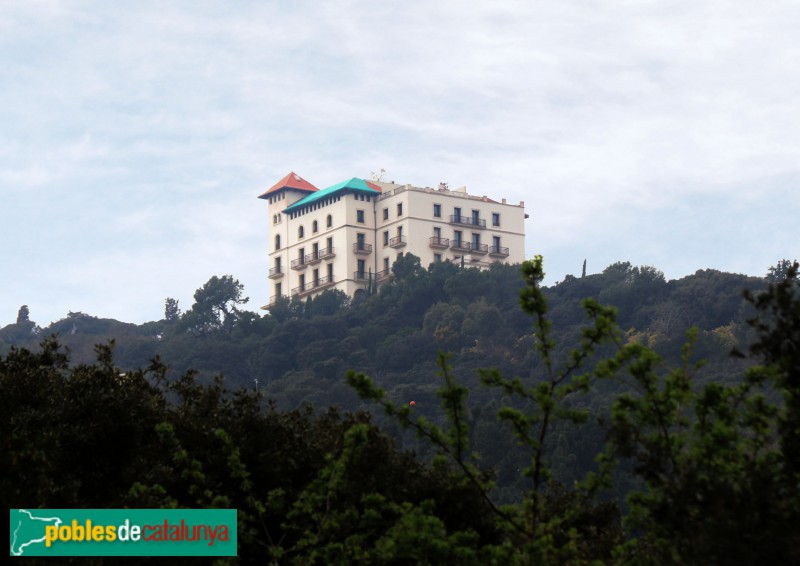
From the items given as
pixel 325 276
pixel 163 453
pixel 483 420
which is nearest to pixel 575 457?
pixel 483 420

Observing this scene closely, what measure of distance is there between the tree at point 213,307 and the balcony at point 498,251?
2212 centimetres

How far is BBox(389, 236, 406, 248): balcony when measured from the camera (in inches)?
4407

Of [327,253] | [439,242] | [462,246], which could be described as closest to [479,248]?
[462,246]

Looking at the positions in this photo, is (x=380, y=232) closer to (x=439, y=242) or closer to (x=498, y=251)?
(x=439, y=242)

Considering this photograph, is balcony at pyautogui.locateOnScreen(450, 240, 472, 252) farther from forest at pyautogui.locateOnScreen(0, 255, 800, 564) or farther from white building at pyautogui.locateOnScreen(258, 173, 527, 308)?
forest at pyautogui.locateOnScreen(0, 255, 800, 564)

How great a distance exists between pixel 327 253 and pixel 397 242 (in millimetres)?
6222

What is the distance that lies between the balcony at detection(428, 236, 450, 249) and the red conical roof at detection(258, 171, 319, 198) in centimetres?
1389

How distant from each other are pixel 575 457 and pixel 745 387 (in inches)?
2368

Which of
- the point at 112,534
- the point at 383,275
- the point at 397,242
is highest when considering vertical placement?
the point at 397,242

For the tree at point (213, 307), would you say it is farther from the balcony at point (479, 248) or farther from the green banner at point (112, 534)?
the green banner at point (112, 534)

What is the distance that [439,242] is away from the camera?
113938 mm

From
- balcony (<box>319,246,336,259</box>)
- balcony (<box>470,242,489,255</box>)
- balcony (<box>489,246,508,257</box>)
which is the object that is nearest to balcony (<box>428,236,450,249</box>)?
balcony (<box>470,242,489,255</box>)

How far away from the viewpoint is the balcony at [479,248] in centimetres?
11556

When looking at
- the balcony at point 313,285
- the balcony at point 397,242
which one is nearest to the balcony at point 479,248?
the balcony at point 397,242
